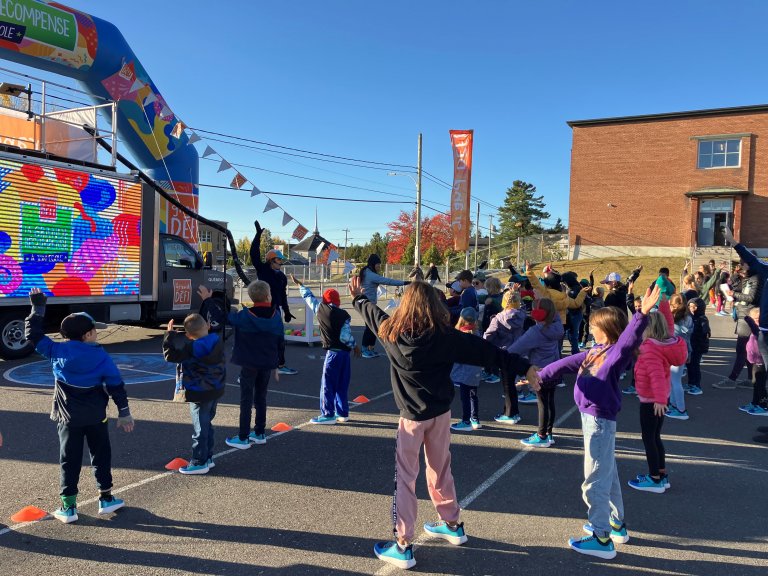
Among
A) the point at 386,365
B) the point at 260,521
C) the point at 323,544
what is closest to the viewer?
the point at 323,544

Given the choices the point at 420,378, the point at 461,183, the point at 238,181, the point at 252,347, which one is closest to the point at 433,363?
the point at 420,378

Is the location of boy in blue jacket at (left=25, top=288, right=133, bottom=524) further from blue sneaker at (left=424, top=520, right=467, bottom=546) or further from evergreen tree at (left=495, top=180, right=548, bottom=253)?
evergreen tree at (left=495, top=180, right=548, bottom=253)

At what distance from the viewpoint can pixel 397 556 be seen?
3482mm

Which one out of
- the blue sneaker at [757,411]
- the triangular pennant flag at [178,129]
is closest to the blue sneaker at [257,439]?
the blue sneaker at [757,411]

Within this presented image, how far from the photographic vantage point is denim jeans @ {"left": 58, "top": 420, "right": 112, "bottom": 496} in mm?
3945

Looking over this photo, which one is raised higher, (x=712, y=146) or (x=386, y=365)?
(x=712, y=146)

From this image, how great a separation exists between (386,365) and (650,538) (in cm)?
684

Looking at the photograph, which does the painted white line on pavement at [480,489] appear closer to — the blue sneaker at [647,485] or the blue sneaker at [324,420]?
the blue sneaker at [647,485]

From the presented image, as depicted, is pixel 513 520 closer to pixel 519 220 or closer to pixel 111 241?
pixel 111 241

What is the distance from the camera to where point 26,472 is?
15.9 ft

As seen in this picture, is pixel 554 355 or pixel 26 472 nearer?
pixel 26 472

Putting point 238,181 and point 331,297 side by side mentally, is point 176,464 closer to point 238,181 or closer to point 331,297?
point 331,297

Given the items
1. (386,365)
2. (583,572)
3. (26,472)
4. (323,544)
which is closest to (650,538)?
(583,572)

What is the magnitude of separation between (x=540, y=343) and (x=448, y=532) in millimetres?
3161
